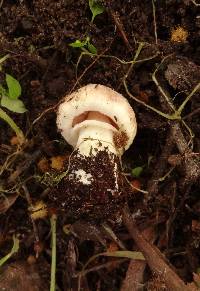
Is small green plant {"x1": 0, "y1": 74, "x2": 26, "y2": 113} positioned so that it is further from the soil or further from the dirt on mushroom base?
the dirt on mushroom base

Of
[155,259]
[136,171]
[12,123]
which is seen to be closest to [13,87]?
[12,123]

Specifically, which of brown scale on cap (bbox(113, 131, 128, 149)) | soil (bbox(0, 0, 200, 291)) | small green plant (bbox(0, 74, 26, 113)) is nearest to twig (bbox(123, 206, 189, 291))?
soil (bbox(0, 0, 200, 291))

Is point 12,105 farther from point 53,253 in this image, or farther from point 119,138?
point 53,253

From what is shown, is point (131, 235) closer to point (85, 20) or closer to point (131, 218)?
point (131, 218)

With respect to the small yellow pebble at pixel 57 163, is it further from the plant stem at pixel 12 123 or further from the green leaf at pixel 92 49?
the green leaf at pixel 92 49

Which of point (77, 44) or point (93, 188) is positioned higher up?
point (77, 44)

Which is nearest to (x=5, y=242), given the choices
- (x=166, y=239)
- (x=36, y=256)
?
(x=36, y=256)

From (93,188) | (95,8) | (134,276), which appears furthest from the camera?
(95,8)
